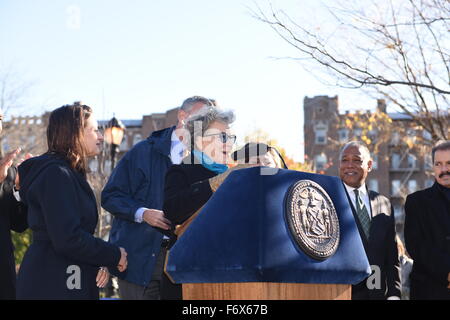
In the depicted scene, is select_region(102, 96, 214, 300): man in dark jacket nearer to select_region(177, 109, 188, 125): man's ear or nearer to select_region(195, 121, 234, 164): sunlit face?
select_region(177, 109, 188, 125): man's ear

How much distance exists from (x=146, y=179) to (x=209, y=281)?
2.06m

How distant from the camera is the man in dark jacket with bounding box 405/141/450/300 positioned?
14.3ft

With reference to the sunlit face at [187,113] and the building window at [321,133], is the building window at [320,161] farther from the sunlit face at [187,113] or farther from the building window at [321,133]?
the sunlit face at [187,113]

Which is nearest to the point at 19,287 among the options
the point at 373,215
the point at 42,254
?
the point at 42,254

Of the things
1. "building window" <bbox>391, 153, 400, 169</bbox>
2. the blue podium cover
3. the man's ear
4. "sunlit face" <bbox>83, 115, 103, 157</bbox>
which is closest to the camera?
the blue podium cover

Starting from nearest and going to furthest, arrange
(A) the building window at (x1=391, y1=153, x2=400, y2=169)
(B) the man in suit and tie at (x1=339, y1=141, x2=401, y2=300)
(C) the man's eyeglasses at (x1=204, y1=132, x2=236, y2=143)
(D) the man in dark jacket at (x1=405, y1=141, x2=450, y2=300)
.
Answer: (C) the man's eyeglasses at (x1=204, y1=132, x2=236, y2=143) → (D) the man in dark jacket at (x1=405, y1=141, x2=450, y2=300) → (B) the man in suit and tie at (x1=339, y1=141, x2=401, y2=300) → (A) the building window at (x1=391, y1=153, x2=400, y2=169)

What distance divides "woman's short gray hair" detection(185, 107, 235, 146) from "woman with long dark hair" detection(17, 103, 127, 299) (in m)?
0.65

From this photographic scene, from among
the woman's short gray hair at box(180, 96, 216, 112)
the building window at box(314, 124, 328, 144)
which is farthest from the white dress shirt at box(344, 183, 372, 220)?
the building window at box(314, 124, 328, 144)

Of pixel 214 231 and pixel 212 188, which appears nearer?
pixel 214 231

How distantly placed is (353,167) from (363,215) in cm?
43

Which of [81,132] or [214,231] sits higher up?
[81,132]

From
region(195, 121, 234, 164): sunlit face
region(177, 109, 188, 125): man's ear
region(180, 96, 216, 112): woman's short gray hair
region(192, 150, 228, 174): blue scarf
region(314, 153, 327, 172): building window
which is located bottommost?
region(192, 150, 228, 174): blue scarf
